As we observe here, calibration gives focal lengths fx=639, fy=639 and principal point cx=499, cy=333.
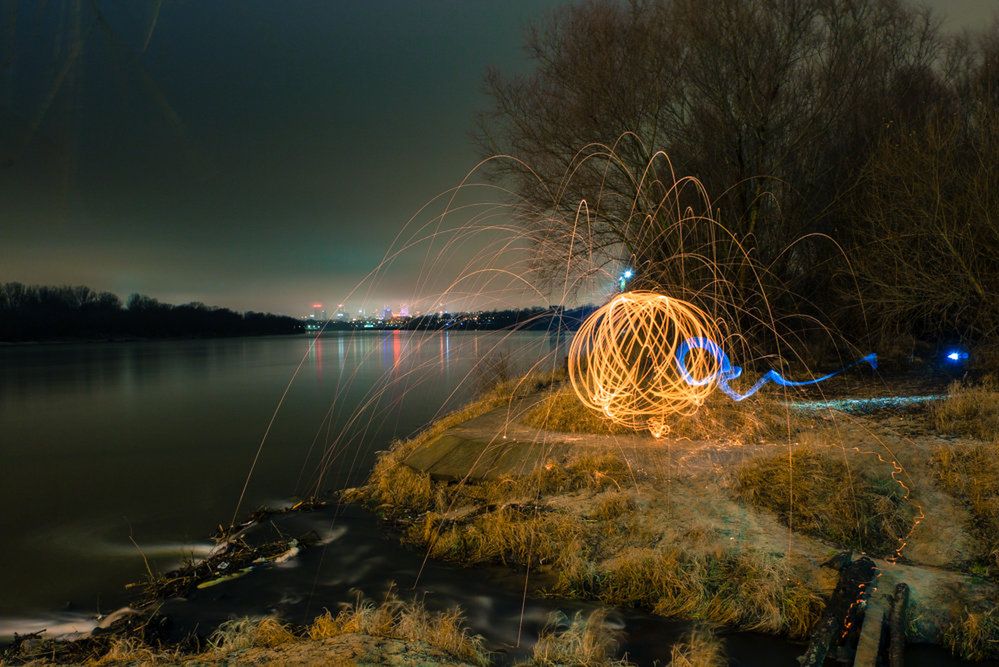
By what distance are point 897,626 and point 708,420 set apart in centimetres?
495

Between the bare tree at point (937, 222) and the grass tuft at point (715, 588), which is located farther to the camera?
the bare tree at point (937, 222)

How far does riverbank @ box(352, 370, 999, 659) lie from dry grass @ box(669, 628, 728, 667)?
0.39 meters

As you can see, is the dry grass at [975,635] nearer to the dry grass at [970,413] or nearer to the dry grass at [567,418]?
the dry grass at [970,413]

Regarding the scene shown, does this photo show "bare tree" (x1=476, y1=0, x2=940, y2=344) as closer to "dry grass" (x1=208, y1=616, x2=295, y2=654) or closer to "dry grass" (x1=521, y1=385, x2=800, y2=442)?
"dry grass" (x1=521, y1=385, x2=800, y2=442)

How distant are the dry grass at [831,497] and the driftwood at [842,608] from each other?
0.62m

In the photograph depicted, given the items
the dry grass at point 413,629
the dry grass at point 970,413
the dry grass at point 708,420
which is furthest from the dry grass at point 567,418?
the dry grass at point 413,629

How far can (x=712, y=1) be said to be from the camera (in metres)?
15.7

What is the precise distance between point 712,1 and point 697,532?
14.0 meters

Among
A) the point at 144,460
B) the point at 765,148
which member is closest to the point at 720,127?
the point at 765,148

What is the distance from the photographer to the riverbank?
593 centimetres

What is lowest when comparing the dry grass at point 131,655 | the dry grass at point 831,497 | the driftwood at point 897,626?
the dry grass at point 131,655

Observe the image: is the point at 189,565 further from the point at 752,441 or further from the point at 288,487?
the point at 752,441

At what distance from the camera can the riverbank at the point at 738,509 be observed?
233 inches

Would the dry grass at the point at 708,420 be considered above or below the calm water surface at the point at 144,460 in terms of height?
above
